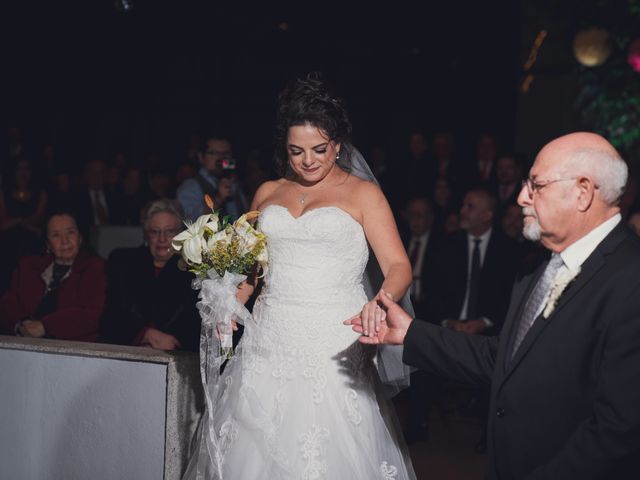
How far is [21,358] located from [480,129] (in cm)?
770

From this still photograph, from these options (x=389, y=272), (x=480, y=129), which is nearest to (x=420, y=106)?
(x=480, y=129)

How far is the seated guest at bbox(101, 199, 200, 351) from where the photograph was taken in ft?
14.4

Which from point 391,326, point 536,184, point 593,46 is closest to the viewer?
point 536,184

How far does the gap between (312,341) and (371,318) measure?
677 mm

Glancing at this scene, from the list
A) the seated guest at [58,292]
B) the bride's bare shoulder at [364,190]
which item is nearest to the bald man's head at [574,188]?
the bride's bare shoulder at [364,190]

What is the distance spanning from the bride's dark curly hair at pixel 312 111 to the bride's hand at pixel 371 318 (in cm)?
91

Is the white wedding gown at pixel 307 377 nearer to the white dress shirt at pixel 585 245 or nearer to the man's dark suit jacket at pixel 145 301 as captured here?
the man's dark suit jacket at pixel 145 301

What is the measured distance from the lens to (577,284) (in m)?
2.05

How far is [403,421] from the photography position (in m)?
5.65

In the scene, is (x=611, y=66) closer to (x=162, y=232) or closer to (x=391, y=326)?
(x=162, y=232)

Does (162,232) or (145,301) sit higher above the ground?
(162,232)

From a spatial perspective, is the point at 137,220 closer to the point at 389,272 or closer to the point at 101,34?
the point at 101,34

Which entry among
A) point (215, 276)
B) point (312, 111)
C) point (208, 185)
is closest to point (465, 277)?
point (208, 185)

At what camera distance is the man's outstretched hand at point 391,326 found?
8.34 feet
